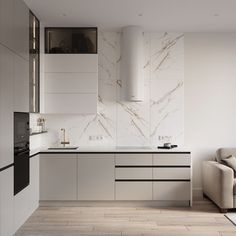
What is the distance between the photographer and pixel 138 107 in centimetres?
599

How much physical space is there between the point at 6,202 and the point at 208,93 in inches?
147

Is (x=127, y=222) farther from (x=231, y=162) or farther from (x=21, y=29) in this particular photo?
(x=21, y=29)

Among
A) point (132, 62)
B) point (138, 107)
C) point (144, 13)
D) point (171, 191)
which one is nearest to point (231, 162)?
point (171, 191)

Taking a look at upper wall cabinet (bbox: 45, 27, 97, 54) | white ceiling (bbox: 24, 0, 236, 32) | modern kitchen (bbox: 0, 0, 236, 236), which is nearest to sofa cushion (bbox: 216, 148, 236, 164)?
modern kitchen (bbox: 0, 0, 236, 236)

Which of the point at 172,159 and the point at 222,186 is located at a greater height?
the point at 172,159

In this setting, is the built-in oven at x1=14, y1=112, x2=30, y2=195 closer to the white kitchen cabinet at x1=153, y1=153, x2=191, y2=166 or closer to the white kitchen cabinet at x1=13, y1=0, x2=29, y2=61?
the white kitchen cabinet at x1=13, y1=0, x2=29, y2=61

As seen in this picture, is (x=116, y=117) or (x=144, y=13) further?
(x=116, y=117)

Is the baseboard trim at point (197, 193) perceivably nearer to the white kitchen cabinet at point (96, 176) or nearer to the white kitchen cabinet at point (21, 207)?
the white kitchen cabinet at point (96, 176)

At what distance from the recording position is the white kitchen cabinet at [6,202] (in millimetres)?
3590

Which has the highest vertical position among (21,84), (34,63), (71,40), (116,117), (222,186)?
(71,40)

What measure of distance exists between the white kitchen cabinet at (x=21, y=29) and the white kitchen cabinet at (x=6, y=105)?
0.32 m

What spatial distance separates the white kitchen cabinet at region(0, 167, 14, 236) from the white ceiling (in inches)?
87.5

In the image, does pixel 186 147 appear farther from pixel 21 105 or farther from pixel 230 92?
pixel 21 105

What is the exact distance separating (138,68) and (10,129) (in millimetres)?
2523
